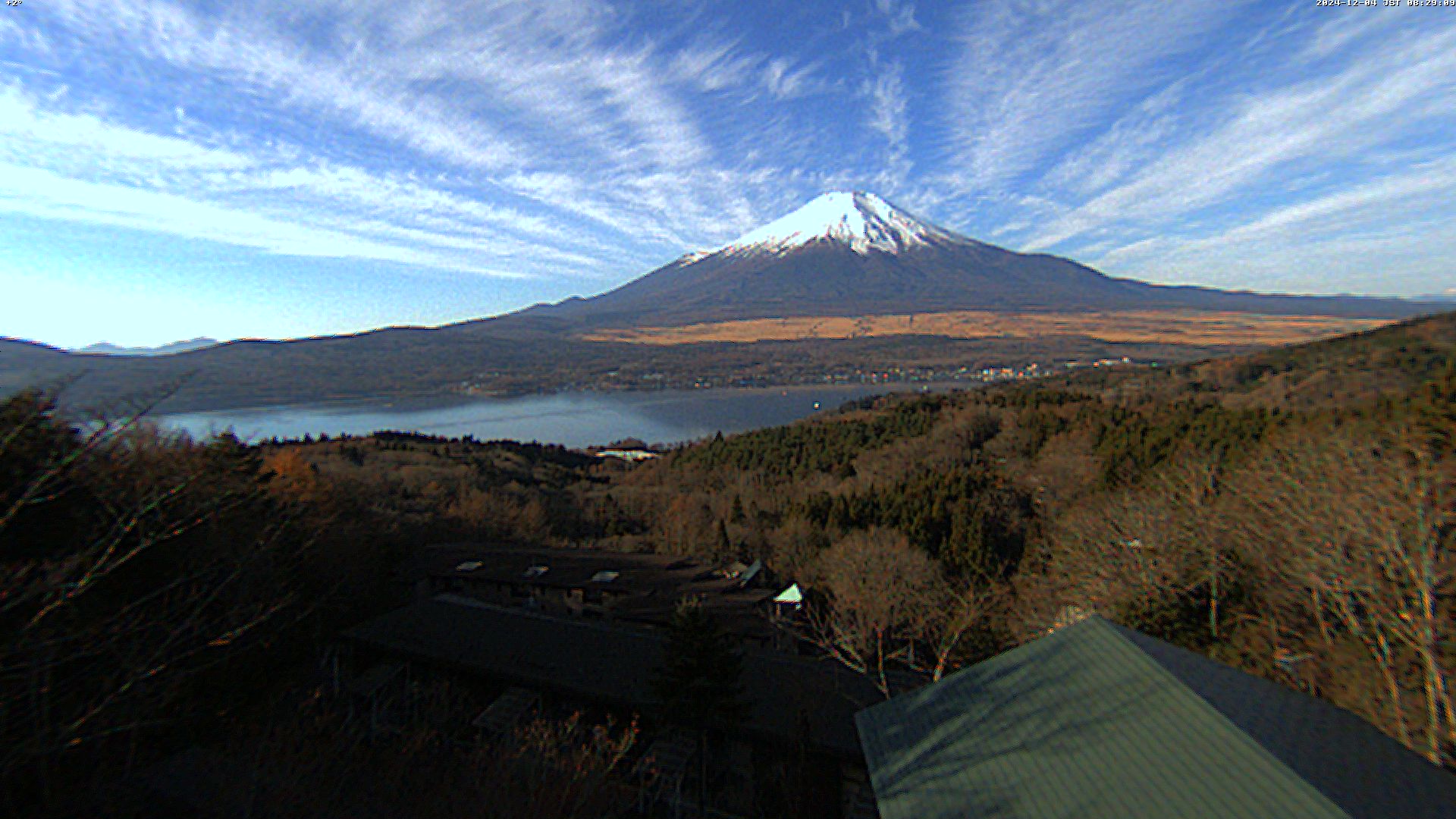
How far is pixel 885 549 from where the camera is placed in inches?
669

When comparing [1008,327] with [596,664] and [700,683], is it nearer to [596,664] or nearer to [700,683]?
[596,664]

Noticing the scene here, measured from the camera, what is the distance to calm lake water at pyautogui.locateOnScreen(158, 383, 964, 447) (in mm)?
69375

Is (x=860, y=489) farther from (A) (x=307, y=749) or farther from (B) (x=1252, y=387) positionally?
(B) (x=1252, y=387)

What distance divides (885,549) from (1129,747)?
12156 mm

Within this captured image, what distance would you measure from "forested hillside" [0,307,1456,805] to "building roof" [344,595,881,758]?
1114 millimetres

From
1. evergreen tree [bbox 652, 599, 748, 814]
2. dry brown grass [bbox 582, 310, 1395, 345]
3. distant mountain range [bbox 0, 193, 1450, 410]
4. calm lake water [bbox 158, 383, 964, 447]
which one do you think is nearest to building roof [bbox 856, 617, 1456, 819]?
evergreen tree [bbox 652, 599, 748, 814]

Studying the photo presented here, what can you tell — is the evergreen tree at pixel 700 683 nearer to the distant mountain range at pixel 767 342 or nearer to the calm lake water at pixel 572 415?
the calm lake water at pixel 572 415

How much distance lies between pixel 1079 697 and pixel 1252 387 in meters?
47.6

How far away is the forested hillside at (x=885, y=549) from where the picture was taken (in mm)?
5605

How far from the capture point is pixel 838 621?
15.4 metres

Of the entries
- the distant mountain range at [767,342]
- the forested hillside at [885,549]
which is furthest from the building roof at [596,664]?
the distant mountain range at [767,342]

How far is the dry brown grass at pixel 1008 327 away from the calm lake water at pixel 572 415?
46.6m

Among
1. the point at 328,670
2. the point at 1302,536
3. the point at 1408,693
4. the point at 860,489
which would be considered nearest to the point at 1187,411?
the point at 860,489

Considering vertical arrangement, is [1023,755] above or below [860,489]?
above
